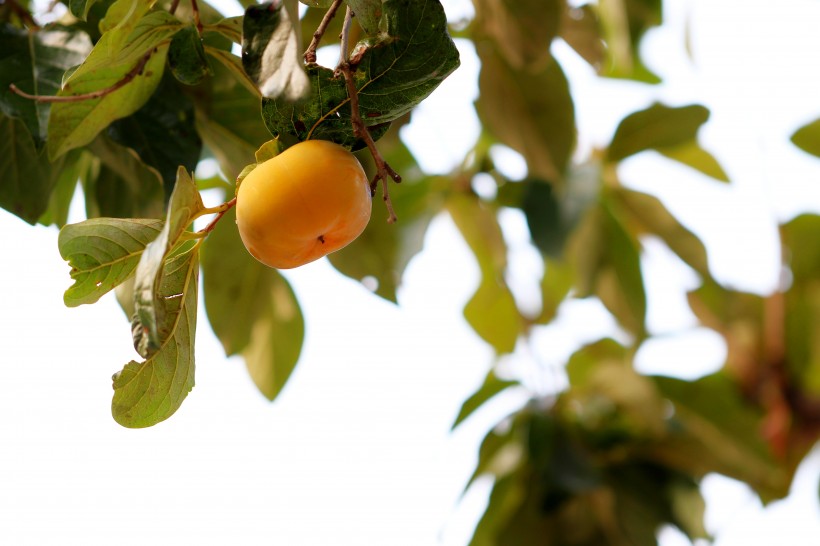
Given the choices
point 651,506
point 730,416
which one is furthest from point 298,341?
point 730,416

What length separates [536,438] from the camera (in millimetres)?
1107

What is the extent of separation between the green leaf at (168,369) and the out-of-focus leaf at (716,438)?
0.95m

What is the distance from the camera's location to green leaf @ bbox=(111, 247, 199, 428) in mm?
367

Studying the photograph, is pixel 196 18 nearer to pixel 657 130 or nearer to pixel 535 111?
pixel 535 111

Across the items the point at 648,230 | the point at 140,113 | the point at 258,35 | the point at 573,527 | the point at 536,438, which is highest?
the point at 258,35

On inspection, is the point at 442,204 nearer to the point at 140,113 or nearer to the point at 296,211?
the point at 140,113

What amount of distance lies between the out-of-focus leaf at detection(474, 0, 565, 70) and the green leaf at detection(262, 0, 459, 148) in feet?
1.35

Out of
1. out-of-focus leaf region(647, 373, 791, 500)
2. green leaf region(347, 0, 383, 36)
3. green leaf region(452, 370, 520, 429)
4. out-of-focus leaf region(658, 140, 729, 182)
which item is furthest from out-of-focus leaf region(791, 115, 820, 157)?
green leaf region(347, 0, 383, 36)

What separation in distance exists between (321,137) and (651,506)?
921mm

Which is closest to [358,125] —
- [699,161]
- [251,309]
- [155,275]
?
[155,275]

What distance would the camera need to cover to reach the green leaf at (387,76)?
1.17ft

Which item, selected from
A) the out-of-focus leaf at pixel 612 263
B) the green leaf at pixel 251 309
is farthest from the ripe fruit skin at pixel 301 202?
the out-of-focus leaf at pixel 612 263

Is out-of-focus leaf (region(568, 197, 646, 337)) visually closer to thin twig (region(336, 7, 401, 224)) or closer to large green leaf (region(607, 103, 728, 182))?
large green leaf (region(607, 103, 728, 182))

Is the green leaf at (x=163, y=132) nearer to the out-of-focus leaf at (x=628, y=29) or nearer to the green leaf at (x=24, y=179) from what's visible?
the green leaf at (x=24, y=179)
